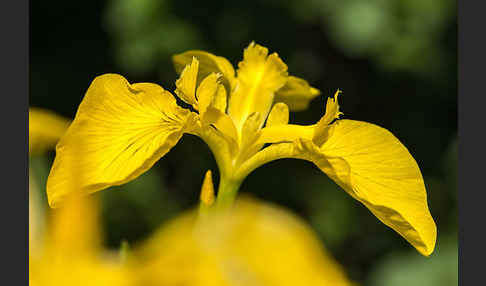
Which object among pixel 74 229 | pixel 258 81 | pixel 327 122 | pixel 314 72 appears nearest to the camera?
pixel 74 229

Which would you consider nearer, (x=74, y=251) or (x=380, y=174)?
(x=74, y=251)

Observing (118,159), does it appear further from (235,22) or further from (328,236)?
(328,236)

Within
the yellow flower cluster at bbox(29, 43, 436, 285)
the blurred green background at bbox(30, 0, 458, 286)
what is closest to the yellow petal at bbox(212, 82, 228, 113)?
the yellow flower cluster at bbox(29, 43, 436, 285)

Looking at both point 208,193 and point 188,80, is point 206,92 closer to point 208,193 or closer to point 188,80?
point 188,80

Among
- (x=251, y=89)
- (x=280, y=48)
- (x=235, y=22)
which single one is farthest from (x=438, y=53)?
(x=251, y=89)

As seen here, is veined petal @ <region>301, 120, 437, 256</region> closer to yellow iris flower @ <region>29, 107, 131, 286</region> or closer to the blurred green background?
yellow iris flower @ <region>29, 107, 131, 286</region>

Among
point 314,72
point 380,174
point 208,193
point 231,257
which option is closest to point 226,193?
point 208,193
